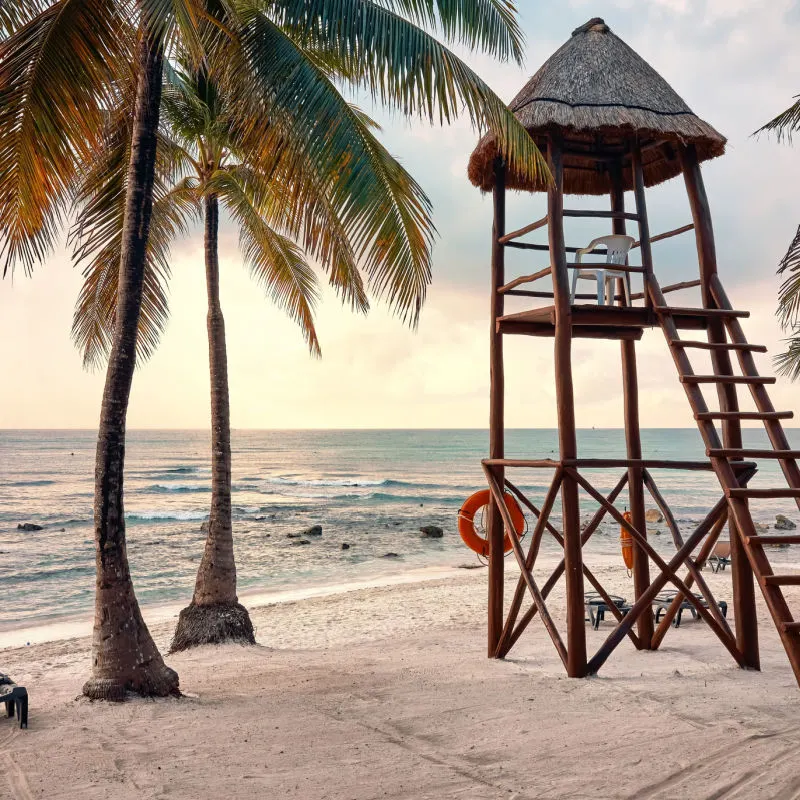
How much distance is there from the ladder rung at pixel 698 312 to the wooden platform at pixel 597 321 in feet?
0.09

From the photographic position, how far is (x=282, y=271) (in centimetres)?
1152

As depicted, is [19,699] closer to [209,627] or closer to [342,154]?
[209,627]

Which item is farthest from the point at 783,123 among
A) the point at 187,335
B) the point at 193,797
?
the point at 187,335

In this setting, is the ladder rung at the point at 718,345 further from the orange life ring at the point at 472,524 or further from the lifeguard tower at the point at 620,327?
the orange life ring at the point at 472,524

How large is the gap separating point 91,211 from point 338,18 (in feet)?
12.3

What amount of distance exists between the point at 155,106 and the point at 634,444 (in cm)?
599

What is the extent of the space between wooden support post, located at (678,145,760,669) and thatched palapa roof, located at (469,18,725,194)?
0.39 meters

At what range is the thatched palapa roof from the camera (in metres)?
7.11

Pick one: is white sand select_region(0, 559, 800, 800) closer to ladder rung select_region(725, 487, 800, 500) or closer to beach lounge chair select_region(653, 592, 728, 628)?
beach lounge chair select_region(653, 592, 728, 628)

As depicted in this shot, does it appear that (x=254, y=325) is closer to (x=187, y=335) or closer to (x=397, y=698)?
(x=187, y=335)

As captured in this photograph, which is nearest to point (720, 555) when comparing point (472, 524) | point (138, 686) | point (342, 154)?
point (472, 524)

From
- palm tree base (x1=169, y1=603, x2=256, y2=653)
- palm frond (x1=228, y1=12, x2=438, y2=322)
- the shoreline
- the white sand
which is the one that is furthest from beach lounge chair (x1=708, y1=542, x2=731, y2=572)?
palm frond (x1=228, y1=12, x2=438, y2=322)

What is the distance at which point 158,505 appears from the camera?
121 ft

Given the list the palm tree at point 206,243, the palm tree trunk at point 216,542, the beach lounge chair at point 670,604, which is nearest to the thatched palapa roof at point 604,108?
the palm tree at point 206,243
